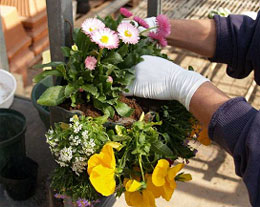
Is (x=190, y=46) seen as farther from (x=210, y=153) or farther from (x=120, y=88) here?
(x=210, y=153)

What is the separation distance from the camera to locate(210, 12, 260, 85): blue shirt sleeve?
1.26m

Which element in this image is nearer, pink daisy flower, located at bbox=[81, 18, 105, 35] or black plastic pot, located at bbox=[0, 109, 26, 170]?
pink daisy flower, located at bbox=[81, 18, 105, 35]

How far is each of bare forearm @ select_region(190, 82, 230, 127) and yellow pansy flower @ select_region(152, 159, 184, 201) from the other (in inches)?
5.9

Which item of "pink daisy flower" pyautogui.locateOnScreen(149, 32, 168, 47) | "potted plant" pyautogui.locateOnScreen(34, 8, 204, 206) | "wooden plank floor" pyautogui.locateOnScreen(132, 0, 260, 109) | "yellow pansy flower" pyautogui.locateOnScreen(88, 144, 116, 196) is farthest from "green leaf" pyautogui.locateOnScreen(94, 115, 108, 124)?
"wooden plank floor" pyautogui.locateOnScreen(132, 0, 260, 109)

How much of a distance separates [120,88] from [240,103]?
0.35 m

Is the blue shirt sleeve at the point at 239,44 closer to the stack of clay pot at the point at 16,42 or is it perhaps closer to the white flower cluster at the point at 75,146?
the white flower cluster at the point at 75,146

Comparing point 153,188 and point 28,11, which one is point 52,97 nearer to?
point 153,188

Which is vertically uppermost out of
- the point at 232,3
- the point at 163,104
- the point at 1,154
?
the point at 163,104

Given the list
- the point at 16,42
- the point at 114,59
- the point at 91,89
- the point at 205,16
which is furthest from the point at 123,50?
the point at 16,42

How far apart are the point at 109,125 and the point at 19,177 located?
2.92 ft

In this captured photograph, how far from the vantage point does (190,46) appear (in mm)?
1402

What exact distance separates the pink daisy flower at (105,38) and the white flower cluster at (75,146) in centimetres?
21

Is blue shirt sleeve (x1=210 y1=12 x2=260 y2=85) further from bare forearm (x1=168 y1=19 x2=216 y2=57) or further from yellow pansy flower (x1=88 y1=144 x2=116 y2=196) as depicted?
yellow pansy flower (x1=88 y1=144 x2=116 y2=196)

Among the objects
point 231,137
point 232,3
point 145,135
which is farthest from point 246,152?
point 232,3
